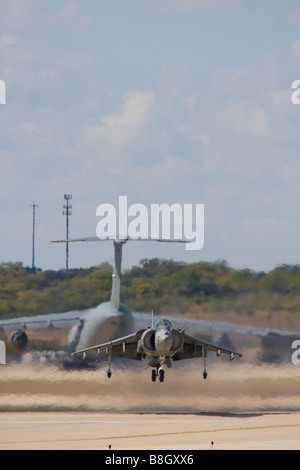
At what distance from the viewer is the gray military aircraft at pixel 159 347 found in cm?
5541

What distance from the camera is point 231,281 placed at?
6606 centimetres

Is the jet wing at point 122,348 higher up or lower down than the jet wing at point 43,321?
lower down

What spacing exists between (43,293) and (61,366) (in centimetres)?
756

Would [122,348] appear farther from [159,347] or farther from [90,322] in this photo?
[159,347]

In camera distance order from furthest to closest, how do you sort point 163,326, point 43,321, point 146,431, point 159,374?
point 43,321 → point 159,374 → point 163,326 → point 146,431

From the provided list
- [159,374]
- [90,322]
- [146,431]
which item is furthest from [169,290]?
[146,431]

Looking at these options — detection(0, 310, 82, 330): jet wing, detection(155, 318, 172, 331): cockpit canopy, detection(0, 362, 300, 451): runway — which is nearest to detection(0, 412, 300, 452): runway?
detection(0, 362, 300, 451): runway

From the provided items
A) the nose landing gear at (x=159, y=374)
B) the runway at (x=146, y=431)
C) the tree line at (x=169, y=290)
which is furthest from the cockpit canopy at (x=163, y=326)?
the tree line at (x=169, y=290)

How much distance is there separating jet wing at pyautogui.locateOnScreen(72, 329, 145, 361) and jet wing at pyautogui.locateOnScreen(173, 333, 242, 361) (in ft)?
6.84

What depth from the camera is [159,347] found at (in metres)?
55.5

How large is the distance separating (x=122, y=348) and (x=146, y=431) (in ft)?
23.4

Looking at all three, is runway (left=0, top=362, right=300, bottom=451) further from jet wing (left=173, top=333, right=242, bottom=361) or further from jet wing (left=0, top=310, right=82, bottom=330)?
jet wing (left=0, top=310, right=82, bottom=330)

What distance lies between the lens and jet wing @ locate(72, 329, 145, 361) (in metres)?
59.1

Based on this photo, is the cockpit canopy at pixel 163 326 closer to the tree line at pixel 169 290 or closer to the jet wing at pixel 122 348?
the jet wing at pixel 122 348
